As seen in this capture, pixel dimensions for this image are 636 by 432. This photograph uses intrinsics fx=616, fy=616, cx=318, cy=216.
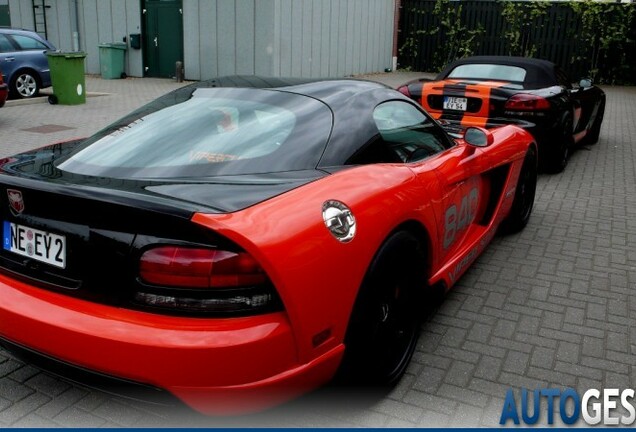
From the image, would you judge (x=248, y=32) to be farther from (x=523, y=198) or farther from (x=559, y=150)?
(x=523, y=198)

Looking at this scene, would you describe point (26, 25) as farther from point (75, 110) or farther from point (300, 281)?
point (300, 281)

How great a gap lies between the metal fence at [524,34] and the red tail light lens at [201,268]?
819 inches

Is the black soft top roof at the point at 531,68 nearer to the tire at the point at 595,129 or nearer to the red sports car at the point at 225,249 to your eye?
the tire at the point at 595,129

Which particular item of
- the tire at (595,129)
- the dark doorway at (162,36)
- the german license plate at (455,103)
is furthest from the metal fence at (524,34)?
the german license plate at (455,103)

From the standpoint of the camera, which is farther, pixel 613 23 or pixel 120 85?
pixel 613 23

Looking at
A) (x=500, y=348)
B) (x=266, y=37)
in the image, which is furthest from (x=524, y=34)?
(x=500, y=348)

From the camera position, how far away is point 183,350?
2002 millimetres

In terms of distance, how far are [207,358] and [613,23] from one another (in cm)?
2135

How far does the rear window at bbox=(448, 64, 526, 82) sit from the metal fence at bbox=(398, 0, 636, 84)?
14059 millimetres

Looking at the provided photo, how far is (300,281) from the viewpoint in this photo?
6.98 feet

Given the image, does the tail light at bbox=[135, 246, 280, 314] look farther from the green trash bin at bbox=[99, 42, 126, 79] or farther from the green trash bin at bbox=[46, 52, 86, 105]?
the green trash bin at bbox=[99, 42, 126, 79]

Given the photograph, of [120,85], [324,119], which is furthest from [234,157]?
[120,85]

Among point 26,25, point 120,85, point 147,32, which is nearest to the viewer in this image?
point 120,85

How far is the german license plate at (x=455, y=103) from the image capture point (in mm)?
7109
